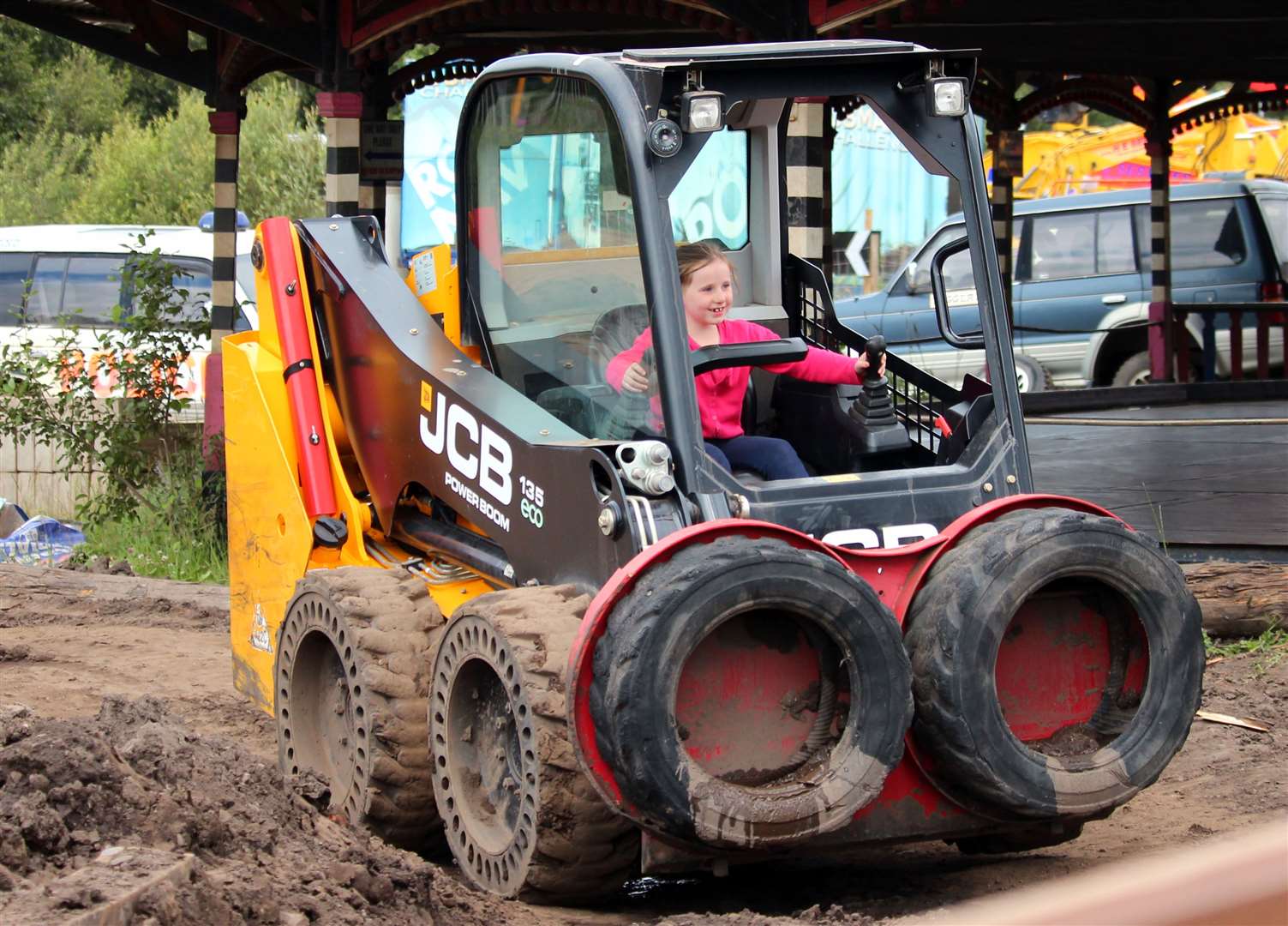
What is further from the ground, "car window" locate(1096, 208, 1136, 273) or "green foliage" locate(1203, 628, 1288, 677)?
"car window" locate(1096, 208, 1136, 273)

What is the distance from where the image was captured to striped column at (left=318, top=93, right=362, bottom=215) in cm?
1303

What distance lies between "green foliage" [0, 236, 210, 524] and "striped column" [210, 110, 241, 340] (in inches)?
106

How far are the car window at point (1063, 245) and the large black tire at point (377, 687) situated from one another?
1532 centimetres

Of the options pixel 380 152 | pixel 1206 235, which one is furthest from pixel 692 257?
pixel 1206 235

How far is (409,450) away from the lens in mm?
5355

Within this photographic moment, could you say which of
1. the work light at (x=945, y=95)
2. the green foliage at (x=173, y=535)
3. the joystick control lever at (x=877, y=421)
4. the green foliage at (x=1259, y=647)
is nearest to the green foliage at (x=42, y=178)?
the green foliage at (x=173, y=535)

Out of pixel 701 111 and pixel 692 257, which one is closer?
pixel 701 111

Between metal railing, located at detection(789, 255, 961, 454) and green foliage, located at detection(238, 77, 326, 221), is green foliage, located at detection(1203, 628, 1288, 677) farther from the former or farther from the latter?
green foliage, located at detection(238, 77, 326, 221)

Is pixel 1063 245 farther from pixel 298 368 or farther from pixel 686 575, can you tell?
pixel 686 575

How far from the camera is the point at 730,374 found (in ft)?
15.4

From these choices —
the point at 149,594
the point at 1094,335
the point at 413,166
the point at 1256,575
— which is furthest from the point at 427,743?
the point at 413,166

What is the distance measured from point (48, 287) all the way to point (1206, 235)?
12.3 meters

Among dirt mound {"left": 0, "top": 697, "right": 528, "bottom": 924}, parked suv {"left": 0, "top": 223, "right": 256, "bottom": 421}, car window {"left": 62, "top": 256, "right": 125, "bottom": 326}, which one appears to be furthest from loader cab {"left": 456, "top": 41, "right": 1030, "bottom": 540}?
car window {"left": 62, "top": 256, "right": 125, "bottom": 326}

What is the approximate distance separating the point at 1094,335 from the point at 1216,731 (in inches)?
528
